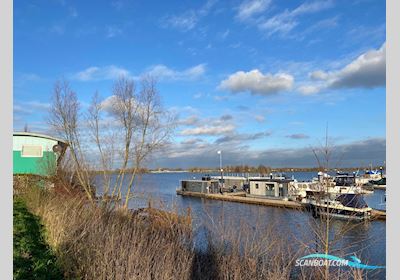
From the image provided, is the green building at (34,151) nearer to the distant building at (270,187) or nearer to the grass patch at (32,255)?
the grass patch at (32,255)

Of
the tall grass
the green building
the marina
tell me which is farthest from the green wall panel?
the tall grass

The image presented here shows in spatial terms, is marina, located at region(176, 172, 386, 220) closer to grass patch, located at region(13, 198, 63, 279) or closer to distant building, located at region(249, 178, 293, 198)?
distant building, located at region(249, 178, 293, 198)

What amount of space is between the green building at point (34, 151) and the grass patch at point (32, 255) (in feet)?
53.0

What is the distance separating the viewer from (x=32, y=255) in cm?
793

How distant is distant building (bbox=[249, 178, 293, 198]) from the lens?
146 ft

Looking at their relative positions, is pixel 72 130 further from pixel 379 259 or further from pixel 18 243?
pixel 379 259

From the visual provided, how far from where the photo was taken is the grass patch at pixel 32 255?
6906 millimetres

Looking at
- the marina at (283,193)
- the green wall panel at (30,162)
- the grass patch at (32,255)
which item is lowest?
the marina at (283,193)

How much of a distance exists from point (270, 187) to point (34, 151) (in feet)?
95.8

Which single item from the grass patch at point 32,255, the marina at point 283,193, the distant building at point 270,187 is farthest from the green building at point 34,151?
the distant building at point 270,187

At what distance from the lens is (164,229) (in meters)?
13.0

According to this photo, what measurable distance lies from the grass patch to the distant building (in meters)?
36.8

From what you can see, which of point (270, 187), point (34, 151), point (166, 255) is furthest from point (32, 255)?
point (270, 187)

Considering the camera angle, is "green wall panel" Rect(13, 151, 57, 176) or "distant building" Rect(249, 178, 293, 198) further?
"distant building" Rect(249, 178, 293, 198)
